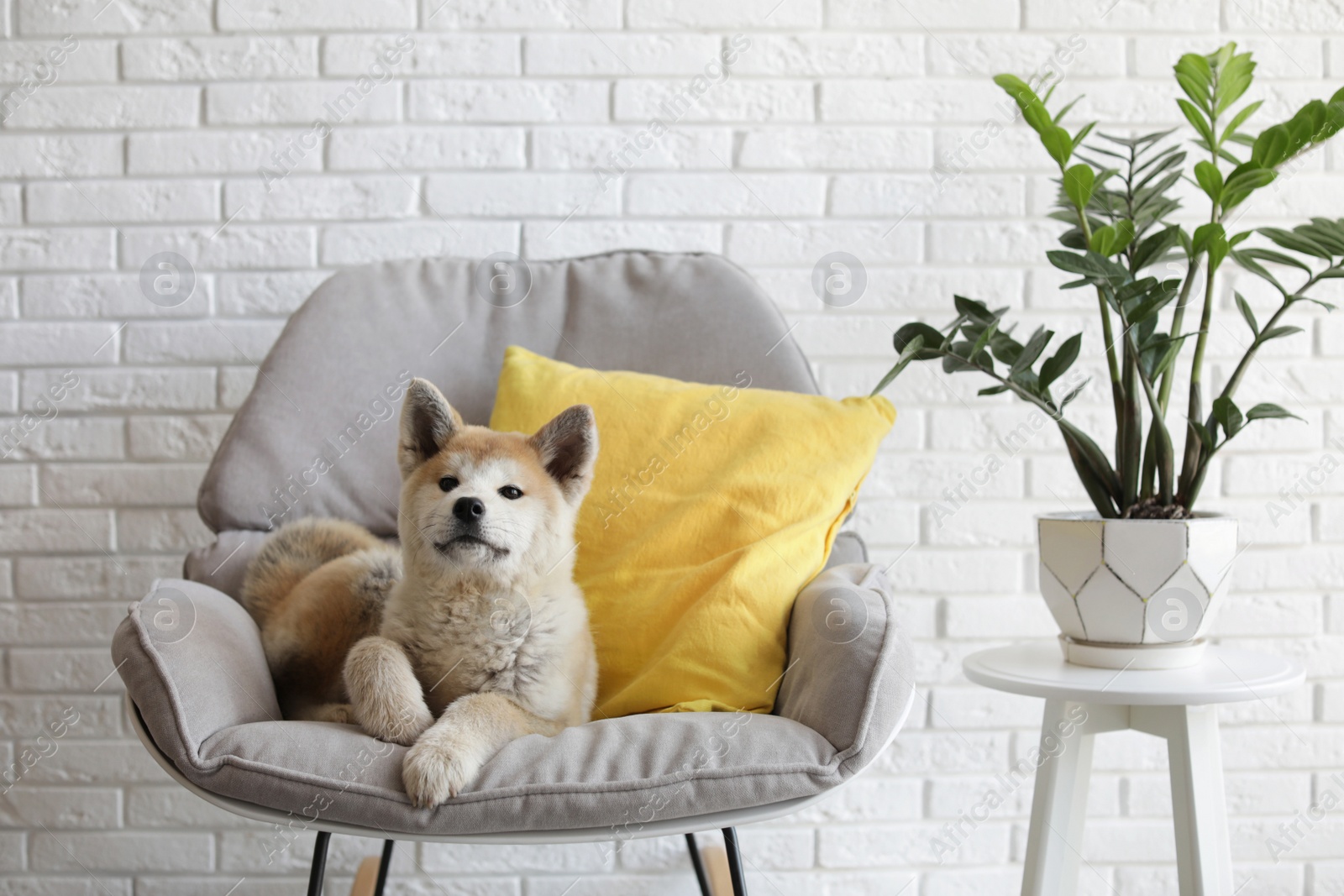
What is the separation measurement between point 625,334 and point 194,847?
4.22 ft

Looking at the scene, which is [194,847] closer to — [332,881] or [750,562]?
[332,881]

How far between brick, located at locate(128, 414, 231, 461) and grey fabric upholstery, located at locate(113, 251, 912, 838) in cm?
44

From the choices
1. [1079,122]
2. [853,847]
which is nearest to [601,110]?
[1079,122]

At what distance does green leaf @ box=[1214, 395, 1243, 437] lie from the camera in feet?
4.12

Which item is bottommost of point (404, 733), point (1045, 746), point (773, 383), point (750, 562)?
point (1045, 746)

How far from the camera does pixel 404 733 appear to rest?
99cm

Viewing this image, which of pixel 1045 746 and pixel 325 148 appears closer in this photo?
pixel 1045 746

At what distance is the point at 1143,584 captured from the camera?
1.24 meters

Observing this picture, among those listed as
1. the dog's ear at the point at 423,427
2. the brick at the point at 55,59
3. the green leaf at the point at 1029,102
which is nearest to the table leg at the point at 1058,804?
the green leaf at the point at 1029,102

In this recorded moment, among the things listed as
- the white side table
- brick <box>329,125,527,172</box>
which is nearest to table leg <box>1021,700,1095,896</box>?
the white side table

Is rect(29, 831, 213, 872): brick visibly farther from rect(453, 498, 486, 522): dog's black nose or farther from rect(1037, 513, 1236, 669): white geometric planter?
rect(1037, 513, 1236, 669): white geometric planter

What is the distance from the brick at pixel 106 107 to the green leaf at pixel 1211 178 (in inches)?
68.8

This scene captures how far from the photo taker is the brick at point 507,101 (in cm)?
181

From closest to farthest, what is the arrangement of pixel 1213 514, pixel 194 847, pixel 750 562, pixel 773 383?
pixel 750 562, pixel 1213 514, pixel 773 383, pixel 194 847
